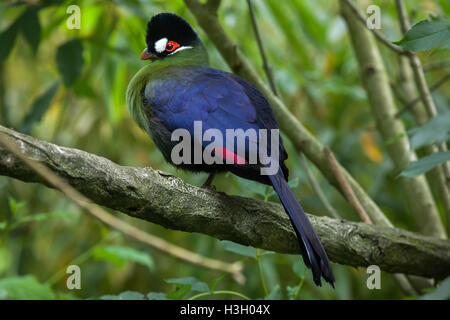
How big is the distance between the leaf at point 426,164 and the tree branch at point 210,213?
1.53 feet

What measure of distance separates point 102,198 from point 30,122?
4.11ft

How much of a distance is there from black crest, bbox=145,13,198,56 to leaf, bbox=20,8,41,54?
46cm

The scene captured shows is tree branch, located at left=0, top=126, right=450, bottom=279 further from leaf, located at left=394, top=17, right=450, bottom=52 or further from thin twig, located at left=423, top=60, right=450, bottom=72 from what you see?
thin twig, located at left=423, top=60, right=450, bottom=72

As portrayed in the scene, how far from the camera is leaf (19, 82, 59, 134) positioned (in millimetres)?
2414

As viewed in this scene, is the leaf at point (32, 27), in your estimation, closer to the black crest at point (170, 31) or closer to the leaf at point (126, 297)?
the black crest at point (170, 31)

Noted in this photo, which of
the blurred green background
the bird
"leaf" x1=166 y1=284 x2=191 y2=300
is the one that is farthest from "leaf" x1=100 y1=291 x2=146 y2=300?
the blurred green background

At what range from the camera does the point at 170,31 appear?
2277 mm

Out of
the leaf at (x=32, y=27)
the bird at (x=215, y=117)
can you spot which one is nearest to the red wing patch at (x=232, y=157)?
the bird at (x=215, y=117)

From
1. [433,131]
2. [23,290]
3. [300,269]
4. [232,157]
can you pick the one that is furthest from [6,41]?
[433,131]

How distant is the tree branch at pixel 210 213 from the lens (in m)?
1.26

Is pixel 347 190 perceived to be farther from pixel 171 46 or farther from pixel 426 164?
pixel 171 46

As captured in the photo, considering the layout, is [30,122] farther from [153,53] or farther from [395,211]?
[395,211]

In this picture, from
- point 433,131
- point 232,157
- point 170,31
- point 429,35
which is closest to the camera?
point 433,131

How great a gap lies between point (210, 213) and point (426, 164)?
0.63 metres
